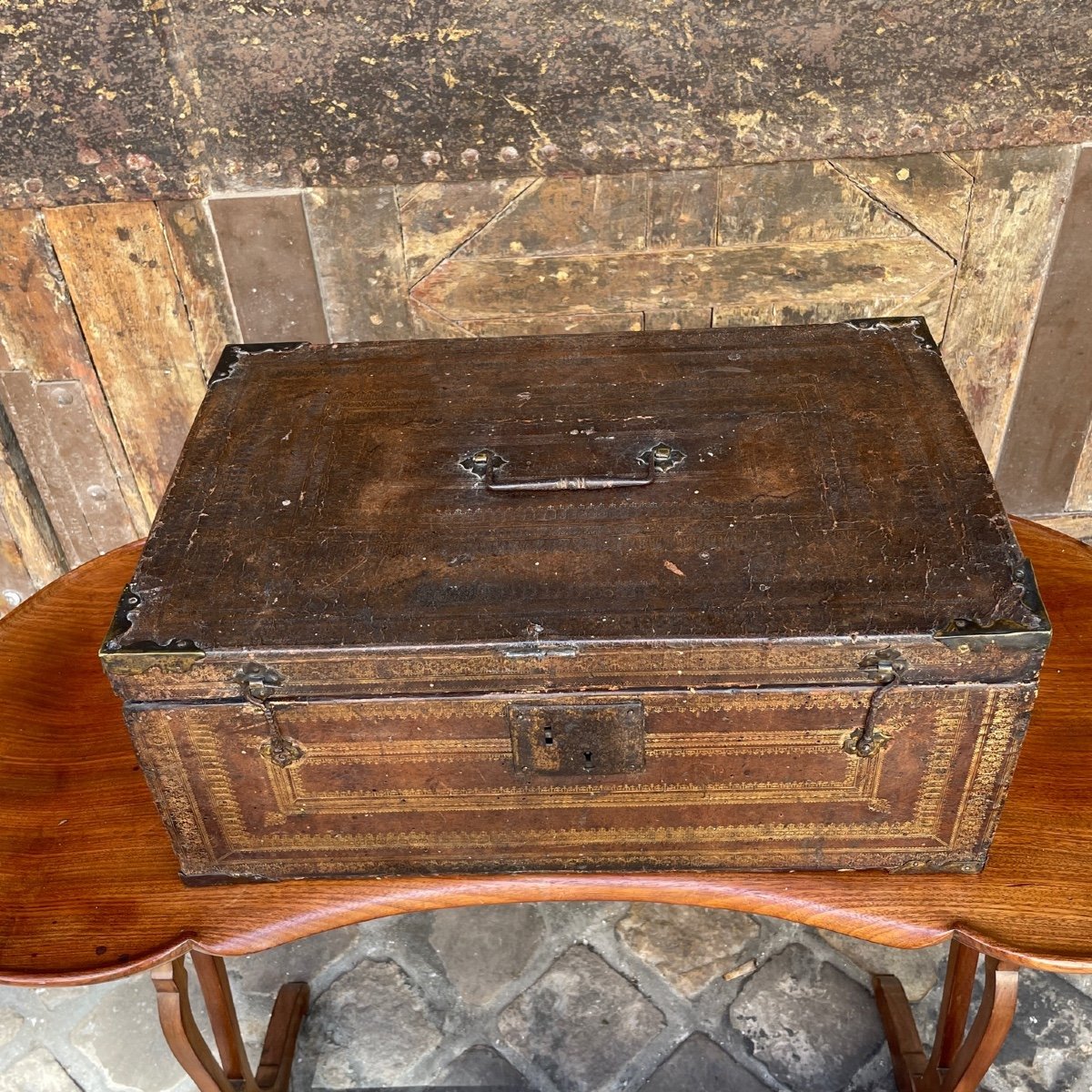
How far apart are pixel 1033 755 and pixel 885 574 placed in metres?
0.45

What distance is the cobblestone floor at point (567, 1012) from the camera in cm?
177

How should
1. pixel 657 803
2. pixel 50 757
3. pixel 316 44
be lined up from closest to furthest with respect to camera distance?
pixel 657 803, pixel 50 757, pixel 316 44

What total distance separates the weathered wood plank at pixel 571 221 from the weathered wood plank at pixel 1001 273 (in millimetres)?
597

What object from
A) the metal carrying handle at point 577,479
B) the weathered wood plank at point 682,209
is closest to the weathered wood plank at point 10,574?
the metal carrying handle at point 577,479

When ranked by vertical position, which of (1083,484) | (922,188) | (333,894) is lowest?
(1083,484)

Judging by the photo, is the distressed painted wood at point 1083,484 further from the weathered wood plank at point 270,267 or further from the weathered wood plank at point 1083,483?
the weathered wood plank at point 270,267

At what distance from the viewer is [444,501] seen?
4.55 ft

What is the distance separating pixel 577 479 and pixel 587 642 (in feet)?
0.90

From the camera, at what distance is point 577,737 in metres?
1.27

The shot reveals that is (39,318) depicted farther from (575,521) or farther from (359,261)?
(575,521)

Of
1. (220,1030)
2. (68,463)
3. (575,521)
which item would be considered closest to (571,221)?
(575,521)

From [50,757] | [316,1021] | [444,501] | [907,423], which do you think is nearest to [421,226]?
[444,501]

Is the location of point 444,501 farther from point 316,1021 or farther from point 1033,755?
point 316,1021

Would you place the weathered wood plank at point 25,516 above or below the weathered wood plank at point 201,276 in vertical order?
below
